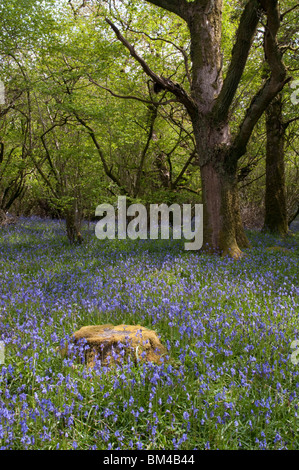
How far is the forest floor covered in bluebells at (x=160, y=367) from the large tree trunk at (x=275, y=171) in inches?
194

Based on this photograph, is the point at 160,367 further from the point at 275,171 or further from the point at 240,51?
the point at 275,171

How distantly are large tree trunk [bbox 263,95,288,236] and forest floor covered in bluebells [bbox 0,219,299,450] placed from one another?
4.92 m

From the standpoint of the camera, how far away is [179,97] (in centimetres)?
798

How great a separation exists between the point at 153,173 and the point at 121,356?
13.0 metres

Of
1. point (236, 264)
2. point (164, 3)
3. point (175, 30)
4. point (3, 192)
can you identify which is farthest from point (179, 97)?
point (3, 192)

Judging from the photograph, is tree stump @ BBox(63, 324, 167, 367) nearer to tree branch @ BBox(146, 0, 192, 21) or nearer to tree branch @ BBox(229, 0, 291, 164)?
tree branch @ BBox(229, 0, 291, 164)

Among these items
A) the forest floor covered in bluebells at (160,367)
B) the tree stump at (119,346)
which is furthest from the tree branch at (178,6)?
the tree stump at (119,346)

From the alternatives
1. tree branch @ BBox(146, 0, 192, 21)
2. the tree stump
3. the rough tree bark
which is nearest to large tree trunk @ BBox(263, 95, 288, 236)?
the rough tree bark

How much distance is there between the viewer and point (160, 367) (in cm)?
315

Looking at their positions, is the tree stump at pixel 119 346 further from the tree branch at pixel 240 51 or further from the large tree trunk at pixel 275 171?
the large tree trunk at pixel 275 171

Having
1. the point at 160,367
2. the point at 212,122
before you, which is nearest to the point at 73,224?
the point at 212,122

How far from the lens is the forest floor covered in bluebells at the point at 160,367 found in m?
2.60

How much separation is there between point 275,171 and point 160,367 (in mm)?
9381

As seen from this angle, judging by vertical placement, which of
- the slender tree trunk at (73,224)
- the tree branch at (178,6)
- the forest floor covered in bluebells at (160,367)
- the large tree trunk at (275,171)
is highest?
the tree branch at (178,6)
